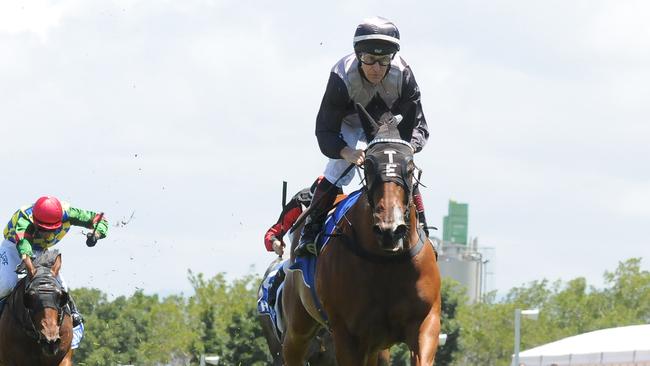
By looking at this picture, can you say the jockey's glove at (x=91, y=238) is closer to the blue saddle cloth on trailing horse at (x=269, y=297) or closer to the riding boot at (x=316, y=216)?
the blue saddle cloth on trailing horse at (x=269, y=297)

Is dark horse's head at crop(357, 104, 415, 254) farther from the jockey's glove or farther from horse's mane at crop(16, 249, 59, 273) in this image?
horse's mane at crop(16, 249, 59, 273)

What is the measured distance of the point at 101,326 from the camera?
9938 cm

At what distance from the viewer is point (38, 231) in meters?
18.4

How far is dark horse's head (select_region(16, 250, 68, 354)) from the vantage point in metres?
17.6

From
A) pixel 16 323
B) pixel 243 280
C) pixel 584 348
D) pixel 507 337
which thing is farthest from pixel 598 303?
pixel 16 323

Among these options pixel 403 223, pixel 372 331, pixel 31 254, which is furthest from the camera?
pixel 31 254

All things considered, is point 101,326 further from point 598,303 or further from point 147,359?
point 598,303

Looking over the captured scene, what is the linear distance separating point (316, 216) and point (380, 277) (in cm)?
186

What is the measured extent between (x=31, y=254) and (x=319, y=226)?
5.12 m

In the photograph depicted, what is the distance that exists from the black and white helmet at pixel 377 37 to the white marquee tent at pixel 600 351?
26.0m

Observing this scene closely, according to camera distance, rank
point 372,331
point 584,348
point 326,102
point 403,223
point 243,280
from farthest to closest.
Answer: point 243,280 → point 584,348 → point 326,102 → point 372,331 → point 403,223

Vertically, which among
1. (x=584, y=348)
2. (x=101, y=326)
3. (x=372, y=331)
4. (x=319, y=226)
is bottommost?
(x=372, y=331)

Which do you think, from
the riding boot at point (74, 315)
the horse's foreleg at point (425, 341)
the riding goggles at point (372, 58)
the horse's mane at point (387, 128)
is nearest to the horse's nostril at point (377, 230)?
the horse's mane at point (387, 128)

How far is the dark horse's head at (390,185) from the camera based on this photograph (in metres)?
12.1
